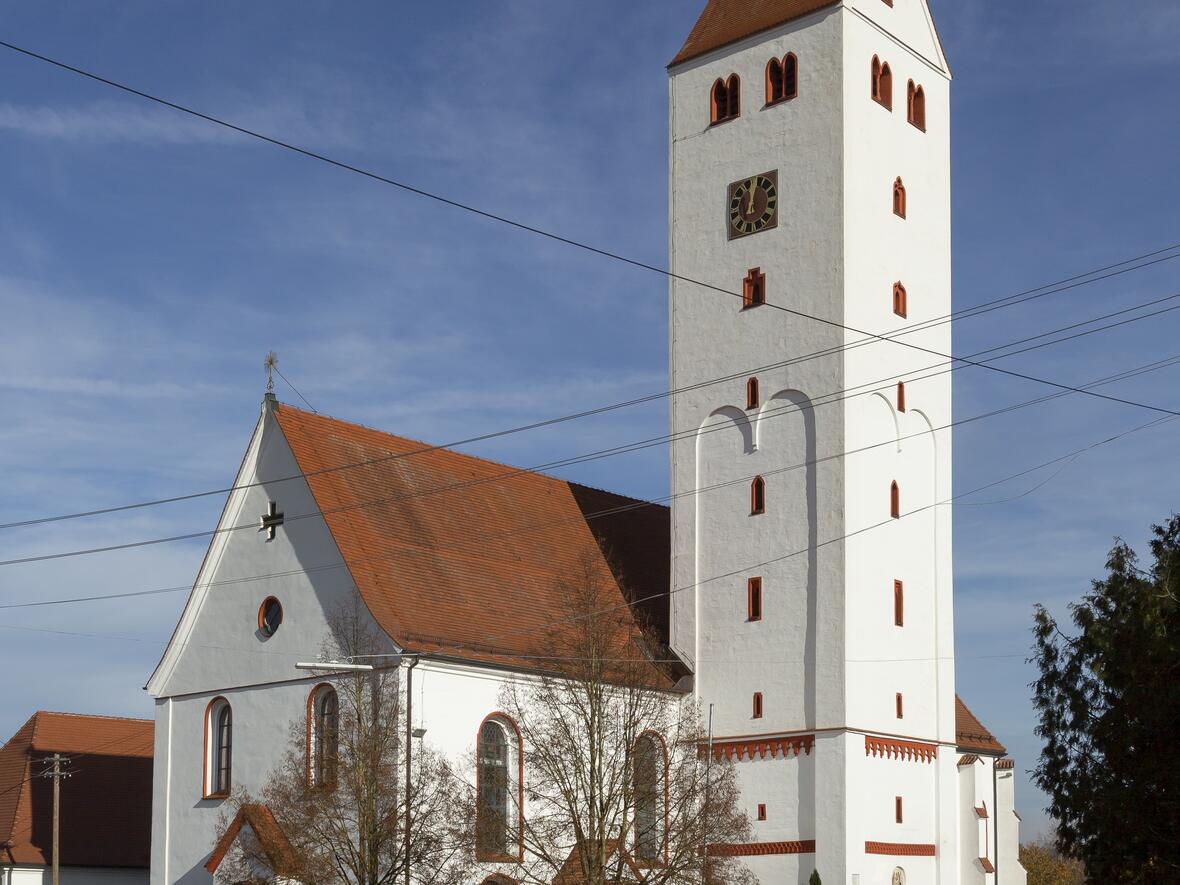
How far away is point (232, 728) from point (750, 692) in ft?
40.9

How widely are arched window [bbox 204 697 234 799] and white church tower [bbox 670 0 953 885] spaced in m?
11.4

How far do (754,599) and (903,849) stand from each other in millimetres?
6949

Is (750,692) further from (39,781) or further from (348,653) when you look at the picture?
(39,781)

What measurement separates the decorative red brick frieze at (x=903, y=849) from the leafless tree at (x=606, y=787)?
14.1 ft

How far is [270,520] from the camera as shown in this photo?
40188 mm

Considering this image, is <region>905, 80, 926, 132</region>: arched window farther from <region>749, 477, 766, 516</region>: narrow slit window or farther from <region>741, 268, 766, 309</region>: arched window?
<region>749, 477, 766, 516</region>: narrow slit window

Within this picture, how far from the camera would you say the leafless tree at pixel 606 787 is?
1305 inches

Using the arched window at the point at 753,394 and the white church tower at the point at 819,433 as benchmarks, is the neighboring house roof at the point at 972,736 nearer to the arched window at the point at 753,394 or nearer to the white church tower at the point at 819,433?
the white church tower at the point at 819,433

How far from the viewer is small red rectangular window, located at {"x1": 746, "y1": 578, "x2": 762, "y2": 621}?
4222 cm

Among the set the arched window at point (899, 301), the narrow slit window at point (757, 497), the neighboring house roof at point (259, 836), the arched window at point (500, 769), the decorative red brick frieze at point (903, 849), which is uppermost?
the arched window at point (899, 301)

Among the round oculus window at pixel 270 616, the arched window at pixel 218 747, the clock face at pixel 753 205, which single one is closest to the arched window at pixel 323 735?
the round oculus window at pixel 270 616

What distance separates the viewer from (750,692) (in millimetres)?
41844

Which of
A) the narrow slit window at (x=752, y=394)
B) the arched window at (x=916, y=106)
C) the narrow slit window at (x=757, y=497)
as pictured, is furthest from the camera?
the arched window at (x=916, y=106)

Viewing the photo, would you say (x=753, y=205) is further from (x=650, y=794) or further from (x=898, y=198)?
(x=650, y=794)
